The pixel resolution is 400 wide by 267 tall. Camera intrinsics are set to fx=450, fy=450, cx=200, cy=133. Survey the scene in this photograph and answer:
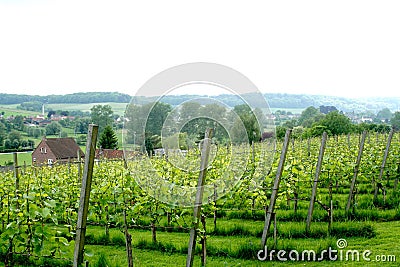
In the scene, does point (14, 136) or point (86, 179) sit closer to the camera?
point (86, 179)

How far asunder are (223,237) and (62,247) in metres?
3.92

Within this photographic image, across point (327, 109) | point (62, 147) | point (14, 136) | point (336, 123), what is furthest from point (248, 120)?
point (14, 136)

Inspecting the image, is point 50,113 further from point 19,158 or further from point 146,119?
point 146,119

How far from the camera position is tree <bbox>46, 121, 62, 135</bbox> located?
2233 inches

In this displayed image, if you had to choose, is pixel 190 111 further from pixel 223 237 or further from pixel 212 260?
pixel 223 237

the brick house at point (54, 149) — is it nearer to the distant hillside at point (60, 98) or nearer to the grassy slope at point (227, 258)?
the distant hillside at point (60, 98)

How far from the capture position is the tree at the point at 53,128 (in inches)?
2233

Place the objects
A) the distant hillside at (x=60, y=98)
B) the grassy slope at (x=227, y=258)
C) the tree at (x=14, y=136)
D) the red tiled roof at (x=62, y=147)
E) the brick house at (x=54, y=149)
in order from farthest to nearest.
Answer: the tree at (x=14, y=136) < the red tiled roof at (x=62, y=147) < the brick house at (x=54, y=149) < the distant hillside at (x=60, y=98) < the grassy slope at (x=227, y=258)

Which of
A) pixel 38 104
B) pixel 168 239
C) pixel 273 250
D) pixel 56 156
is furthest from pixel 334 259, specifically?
pixel 38 104

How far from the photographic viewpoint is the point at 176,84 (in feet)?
15.6

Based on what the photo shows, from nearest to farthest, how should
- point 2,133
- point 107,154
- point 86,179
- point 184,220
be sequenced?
1. point 86,179
2. point 184,220
3. point 107,154
4. point 2,133

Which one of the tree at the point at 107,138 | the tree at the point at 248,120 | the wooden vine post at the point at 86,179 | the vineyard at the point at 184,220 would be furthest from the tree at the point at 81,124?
the wooden vine post at the point at 86,179

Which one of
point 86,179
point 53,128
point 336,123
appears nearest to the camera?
point 86,179

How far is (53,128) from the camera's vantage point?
58344 mm
